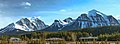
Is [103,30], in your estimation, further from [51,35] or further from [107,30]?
[51,35]

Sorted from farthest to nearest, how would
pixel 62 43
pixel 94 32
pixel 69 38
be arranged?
pixel 94 32, pixel 69 38, pixel 62 43

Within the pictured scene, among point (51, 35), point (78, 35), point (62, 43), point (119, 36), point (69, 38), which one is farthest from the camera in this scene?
point (51, 35)

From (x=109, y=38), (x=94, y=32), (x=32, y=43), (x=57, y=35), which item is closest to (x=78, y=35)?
(x=57, y=35)

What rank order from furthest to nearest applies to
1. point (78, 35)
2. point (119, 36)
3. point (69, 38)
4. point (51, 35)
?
1. point (51, 35)
2. point (78, 35)
3. point (69, 38)
4. point (119, 36)

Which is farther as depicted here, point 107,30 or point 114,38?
point 107,30

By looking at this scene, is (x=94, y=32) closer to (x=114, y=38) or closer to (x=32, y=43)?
(x=114, y=38)

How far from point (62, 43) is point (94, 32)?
14178 cm

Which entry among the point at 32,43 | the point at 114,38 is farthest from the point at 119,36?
the point at 32,43

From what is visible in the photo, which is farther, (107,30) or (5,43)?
(107,30)

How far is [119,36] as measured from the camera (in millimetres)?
115750

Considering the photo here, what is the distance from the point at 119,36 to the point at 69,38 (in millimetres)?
22036

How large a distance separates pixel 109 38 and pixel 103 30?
8084 centimetres

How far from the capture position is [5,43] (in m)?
52.2

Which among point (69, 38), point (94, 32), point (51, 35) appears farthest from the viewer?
point (94, 32)
